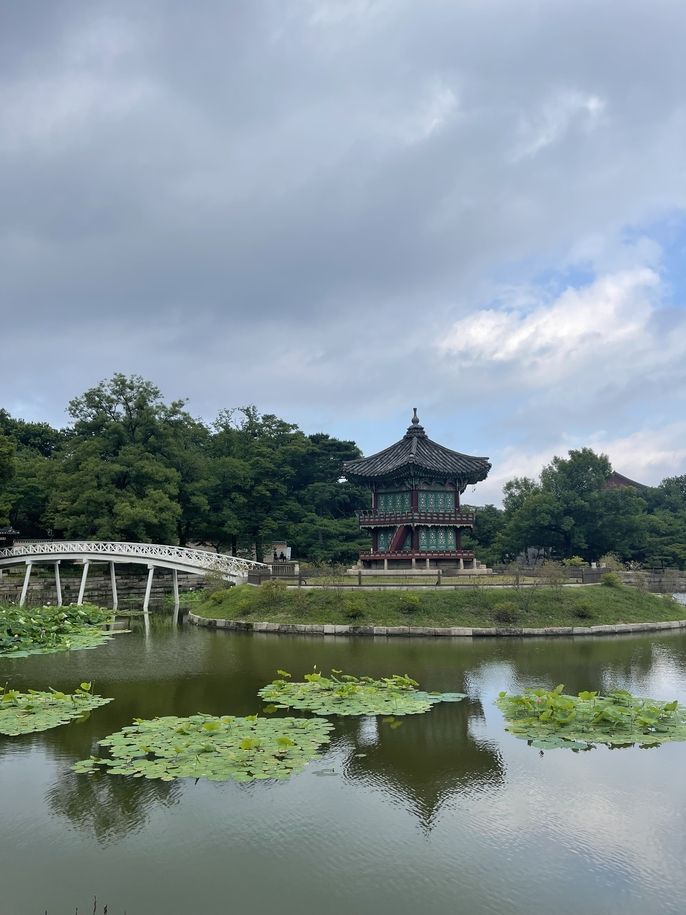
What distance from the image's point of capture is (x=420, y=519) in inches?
1672

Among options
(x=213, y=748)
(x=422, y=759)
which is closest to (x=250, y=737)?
(x=213, y=748)

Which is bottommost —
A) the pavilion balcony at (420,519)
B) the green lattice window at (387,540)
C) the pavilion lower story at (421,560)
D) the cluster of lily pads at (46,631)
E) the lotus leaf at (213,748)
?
the lotus leaf at (213,748)

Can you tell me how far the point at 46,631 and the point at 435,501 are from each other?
26.4m

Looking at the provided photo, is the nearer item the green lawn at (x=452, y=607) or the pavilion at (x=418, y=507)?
the green lawn at (x=452, y=607)

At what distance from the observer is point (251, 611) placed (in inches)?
1211

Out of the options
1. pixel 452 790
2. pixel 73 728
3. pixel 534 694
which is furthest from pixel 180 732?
pixel 534 694

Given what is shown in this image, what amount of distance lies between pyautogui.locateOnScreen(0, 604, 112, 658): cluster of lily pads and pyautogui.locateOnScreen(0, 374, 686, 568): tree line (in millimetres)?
13815

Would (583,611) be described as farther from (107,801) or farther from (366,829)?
(107,801)

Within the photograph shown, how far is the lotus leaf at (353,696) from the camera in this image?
579 inches

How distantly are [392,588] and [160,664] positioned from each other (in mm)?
13344

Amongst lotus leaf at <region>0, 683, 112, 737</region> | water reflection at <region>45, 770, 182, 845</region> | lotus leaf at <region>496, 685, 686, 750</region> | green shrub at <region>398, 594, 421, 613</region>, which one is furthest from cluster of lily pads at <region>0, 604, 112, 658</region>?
lotus leaf at <region>496, 685, 686, 750</region>

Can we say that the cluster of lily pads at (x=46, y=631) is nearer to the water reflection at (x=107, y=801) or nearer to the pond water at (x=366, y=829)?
the pond water at (x=366, y=829)

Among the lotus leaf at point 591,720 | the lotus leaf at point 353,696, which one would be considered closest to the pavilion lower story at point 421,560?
the lotus leaf at point 353,696

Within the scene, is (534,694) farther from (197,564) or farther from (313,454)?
(313,454)
